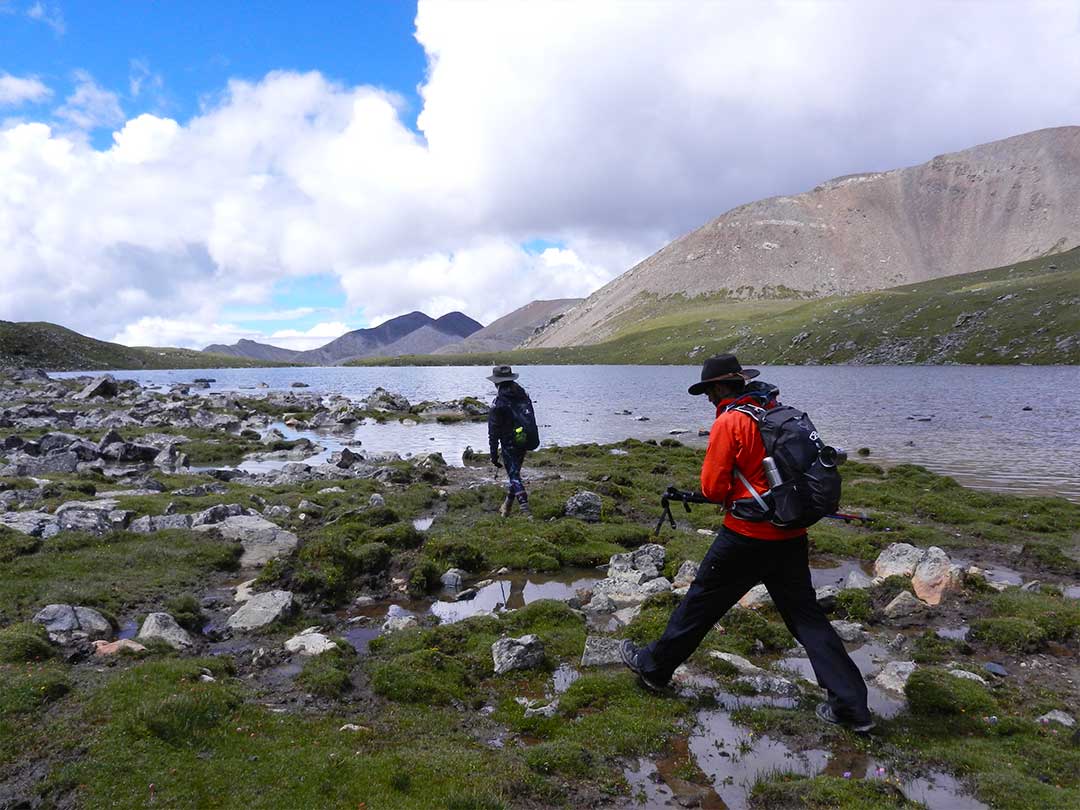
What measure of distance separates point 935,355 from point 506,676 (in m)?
163

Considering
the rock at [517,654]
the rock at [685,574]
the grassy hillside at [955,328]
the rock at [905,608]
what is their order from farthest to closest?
1. the grassy hillside at [955,328]
2. the rock at [685,574]
3. the rock at [905,608]
4. the rock at [517,654]

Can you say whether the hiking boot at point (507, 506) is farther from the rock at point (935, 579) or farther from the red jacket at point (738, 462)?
the red jacket at point (738, 462)

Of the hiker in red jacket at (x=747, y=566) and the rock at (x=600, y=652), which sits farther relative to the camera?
the rock at (x=600, y=652)

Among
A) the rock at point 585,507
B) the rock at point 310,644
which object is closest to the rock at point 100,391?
the rock at point 585,507

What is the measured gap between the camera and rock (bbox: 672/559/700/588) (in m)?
13.6

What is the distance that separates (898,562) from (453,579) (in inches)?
398

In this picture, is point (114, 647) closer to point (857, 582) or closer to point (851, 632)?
point (851, 632)

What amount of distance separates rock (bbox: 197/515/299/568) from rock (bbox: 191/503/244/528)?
0.29 metres

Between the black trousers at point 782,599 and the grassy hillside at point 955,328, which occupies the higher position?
the grassy hillside at point 955,328

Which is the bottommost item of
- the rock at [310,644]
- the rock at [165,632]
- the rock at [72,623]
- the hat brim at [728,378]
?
the rock at [310,644]

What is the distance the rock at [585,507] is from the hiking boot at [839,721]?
1236 cm

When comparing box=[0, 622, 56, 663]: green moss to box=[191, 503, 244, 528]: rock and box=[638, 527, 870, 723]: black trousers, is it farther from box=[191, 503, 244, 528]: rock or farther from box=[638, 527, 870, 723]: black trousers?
box=[638, 527, 870, 723]: black trousers

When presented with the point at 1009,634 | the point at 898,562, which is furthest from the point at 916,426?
the point at 1009,634

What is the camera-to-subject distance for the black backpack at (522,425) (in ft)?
63.5
